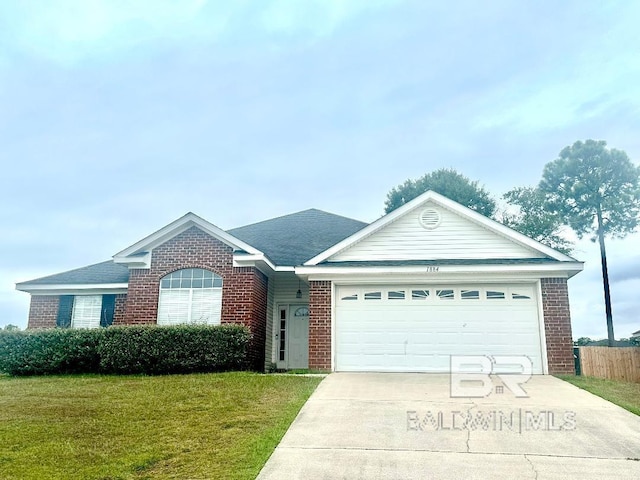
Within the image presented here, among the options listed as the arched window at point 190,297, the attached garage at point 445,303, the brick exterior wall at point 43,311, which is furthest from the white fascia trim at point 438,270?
the brick exterior wall at point 43,311

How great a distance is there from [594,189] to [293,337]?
78.6ft

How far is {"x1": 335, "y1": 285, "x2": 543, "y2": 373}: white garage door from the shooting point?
1312cm

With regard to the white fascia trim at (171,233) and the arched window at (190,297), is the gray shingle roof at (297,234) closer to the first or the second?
the white fascia trim at (171,233)

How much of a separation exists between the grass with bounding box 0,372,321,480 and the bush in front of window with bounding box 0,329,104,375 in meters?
2.07

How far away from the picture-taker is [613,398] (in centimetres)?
1015

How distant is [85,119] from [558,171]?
2821cm

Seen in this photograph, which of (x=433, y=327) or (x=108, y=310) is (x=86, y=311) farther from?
(x=433, y=327)

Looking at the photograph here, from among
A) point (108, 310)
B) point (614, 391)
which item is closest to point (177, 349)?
point (108, 310)

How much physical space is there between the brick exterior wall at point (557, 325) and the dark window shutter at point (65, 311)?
14.1 metres

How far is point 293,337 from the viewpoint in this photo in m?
16.8

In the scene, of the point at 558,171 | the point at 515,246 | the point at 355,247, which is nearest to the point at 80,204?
the point at 355,247

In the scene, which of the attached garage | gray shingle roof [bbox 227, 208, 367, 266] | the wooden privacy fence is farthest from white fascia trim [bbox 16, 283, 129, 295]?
the wooden privacy fence

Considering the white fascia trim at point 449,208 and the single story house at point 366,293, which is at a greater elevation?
the white fascia trim at point 449,208

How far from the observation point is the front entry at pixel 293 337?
54.5 ft
